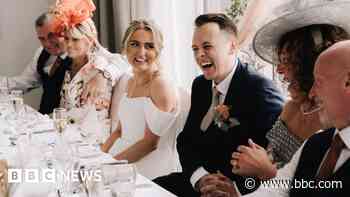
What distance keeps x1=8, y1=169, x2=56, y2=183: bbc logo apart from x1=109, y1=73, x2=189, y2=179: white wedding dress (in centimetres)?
99

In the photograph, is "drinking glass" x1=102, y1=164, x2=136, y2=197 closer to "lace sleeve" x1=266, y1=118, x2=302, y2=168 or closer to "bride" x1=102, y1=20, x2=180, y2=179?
"lace sleeve" x1=266, y1=118, x2=302, y2=168

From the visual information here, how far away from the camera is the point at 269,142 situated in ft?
6.33

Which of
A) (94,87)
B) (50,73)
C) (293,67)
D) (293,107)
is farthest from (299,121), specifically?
(50,73)

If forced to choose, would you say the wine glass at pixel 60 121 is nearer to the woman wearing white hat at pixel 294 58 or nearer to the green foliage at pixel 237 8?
the woman wearing white hat at pixel 294 58

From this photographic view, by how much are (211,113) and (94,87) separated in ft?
3.32

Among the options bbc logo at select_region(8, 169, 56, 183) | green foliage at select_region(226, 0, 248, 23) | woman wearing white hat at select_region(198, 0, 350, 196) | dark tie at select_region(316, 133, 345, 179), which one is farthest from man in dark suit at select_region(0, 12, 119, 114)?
dark tie at select_region(316, 133, 345, 179)

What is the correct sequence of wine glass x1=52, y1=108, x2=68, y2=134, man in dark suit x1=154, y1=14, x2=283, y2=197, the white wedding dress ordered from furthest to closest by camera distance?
the white wedding dress, man in dark suit x1=154, y1=14, x2=283, y2=197, wine glass x1=52, y1=108, x2=68, y2=134

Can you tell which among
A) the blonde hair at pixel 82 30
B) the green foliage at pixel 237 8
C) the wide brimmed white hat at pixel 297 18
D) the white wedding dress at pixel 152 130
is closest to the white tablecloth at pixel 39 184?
the white wedding dress at pixel 152 130

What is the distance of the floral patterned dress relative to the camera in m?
2.97

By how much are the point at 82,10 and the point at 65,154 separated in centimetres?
160

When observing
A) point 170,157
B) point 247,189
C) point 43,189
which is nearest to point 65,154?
point 43,189

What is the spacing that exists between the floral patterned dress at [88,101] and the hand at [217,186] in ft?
3.37

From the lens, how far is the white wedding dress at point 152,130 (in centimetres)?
249

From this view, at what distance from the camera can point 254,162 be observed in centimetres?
188
